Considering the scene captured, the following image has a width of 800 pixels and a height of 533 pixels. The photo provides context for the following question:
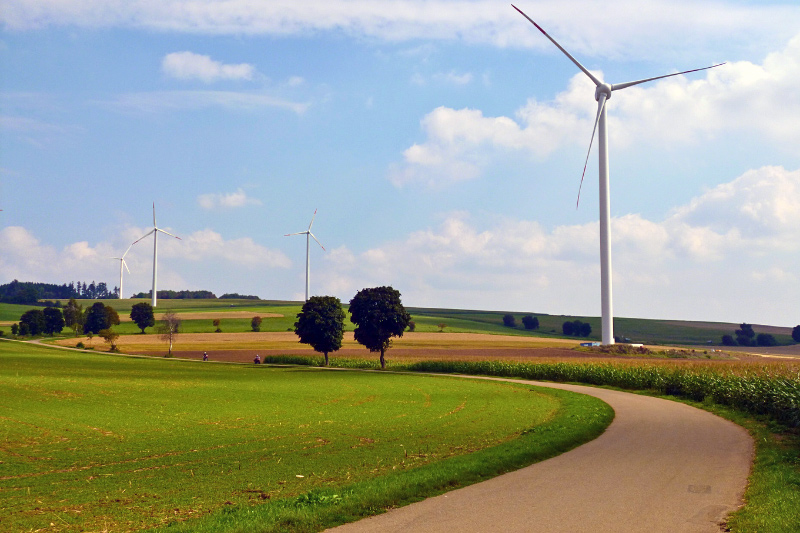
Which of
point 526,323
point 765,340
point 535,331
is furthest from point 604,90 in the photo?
point 526,323

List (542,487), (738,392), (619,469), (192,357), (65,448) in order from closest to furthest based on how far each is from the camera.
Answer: (542,487)
(619,469)
(65,448)
(738,392)
(192,357)

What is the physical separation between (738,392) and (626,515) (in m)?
27.1

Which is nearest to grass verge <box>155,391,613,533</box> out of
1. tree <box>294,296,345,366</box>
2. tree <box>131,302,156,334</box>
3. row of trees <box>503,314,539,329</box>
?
tree <box>294,296,345,366</box>

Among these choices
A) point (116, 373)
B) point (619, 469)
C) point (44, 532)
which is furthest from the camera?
point (116, 373)

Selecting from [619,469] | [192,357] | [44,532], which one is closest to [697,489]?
[619,469]

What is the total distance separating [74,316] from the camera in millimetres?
155000

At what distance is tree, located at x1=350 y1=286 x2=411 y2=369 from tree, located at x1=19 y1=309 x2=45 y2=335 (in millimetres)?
95531

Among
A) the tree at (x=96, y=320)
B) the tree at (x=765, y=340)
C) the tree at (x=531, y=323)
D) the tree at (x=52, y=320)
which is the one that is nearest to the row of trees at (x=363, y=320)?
the tree at (x=96, y=320)

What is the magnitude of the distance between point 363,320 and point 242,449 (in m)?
62.0

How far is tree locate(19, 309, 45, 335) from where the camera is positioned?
143 metres

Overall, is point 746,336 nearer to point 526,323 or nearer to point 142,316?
point 526,323

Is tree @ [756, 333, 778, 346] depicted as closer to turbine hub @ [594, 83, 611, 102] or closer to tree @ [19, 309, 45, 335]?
turbine hub @ [594, 83, 611, 102]

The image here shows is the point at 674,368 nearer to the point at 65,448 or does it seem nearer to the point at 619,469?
the point at 619,469

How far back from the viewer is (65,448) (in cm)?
2055
